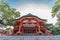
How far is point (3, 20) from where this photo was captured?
27.7m

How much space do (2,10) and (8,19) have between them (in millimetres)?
1959

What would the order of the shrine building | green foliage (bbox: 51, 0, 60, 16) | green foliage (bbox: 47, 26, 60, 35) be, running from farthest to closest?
green foliage (bbox: 51, 0, 60, 16) → green foliage (bbox: 47, 26, 60, 35) → the shrine building

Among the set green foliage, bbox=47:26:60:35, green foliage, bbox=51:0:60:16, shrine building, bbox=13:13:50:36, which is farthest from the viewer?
green foliage, bbox=51:0:60:16

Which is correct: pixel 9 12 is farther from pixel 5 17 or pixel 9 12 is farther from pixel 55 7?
pixel 55 7

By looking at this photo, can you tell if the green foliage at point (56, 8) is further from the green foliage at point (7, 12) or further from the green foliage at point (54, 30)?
the green foliage at point (7, 12)

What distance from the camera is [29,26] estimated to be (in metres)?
19.7

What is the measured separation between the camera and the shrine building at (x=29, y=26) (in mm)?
19806

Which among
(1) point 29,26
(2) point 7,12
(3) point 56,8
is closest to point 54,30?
(3) point 56,8

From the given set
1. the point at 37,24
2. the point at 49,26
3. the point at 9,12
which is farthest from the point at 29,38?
the point at 9,12

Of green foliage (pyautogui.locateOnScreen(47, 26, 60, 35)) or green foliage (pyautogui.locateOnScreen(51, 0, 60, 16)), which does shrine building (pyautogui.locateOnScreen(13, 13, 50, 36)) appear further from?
green foliage (pyautogui.locateOnScreen(51, 0, 60, 16))

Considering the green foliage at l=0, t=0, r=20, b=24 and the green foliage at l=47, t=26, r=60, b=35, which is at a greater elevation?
the green foliage at l=0, t=0, r=20, b=24

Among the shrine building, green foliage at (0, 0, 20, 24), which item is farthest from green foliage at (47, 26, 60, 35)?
green foliage at (0, 0, 20, 24)

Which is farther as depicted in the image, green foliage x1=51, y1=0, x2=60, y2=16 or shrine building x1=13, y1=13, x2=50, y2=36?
green foliage x1=51, y1=0, x2=60, y2=16

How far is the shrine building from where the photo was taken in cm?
1981
